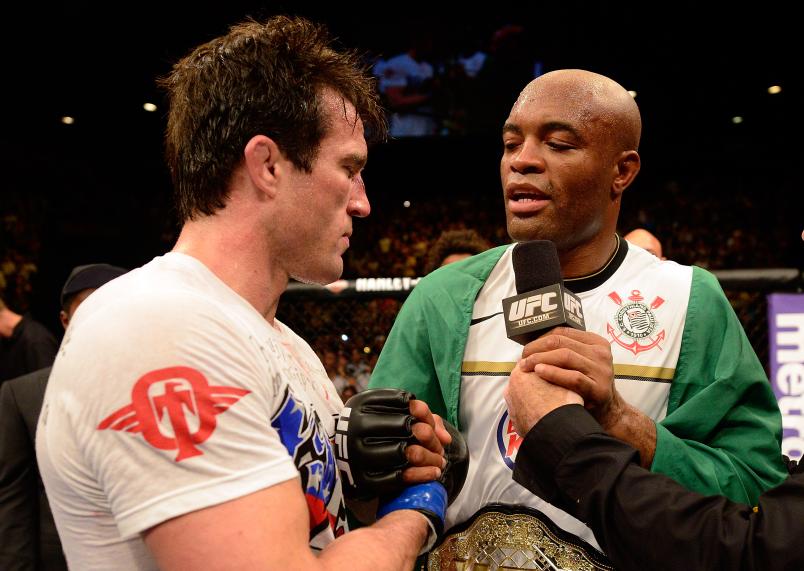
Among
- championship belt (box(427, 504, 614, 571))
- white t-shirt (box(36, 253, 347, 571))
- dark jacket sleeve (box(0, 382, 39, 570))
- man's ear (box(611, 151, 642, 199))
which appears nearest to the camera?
white t-shirt (box(36, 253, 347, 571))

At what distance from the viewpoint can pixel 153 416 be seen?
2.52 feet

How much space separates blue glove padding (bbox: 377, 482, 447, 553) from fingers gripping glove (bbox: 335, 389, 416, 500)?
0.02m

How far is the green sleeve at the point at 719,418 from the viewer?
124 centimetres

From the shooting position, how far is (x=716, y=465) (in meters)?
1.27

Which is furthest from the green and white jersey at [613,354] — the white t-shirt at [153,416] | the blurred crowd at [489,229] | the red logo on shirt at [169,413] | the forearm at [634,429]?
the blurred crowd at [489,229]

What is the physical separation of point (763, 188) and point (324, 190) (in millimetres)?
7053

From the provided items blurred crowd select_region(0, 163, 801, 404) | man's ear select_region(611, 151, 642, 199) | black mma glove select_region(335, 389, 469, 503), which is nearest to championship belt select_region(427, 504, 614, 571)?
black mma glove select_region(335, 389, 469, 503)

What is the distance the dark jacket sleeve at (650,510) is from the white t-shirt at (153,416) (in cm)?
38

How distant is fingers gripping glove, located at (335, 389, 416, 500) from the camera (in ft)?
3.44

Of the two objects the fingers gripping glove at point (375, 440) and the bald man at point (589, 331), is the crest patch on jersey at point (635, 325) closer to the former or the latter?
the bald man at point (589, 331)

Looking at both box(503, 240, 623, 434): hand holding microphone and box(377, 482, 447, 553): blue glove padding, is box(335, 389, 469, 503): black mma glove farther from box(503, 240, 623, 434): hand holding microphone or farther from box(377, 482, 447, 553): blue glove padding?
box(503, 240, 623, 434): hand holding microphone

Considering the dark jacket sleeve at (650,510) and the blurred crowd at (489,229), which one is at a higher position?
the blurred crowd at (489,229)

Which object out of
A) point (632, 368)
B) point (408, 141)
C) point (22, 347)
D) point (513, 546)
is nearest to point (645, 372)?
point (632, 368)

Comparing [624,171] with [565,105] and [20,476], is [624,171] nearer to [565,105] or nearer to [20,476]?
[565,105]
